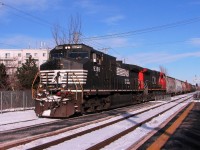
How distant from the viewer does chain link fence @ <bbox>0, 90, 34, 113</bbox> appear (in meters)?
22.9

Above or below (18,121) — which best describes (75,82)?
above

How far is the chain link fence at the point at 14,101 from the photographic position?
22859 millimetres

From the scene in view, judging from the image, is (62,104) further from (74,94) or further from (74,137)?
(74,137)

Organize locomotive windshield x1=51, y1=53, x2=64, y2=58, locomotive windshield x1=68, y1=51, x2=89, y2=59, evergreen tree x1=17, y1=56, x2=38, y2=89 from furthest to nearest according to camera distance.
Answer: evergreen tree x1=17, y1=56, x2=38, y2=89 < locomotive windshield x1=51, y1=53, x2=64, y2=58 < locomotive windshield x1=68, y1=51, x2=89, y2=59

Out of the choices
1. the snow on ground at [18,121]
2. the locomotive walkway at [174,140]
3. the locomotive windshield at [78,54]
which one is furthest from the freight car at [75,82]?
the locomotive walkway at [174,140]

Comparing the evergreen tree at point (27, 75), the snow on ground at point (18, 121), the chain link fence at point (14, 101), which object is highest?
the evergreen tree at point (27, 75)

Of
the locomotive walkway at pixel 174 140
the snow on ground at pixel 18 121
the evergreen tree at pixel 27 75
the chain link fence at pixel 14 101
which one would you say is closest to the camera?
the locomotive walkway at pixel 174 140

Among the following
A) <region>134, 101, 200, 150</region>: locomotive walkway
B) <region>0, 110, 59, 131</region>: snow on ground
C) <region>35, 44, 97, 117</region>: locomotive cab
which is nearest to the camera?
<region>134, 101, 200, 150</region>: locomotive walkway

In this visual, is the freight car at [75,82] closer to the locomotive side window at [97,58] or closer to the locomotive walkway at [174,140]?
the locomotive side window at [97,58]

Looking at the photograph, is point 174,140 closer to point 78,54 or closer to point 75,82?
point 75,82

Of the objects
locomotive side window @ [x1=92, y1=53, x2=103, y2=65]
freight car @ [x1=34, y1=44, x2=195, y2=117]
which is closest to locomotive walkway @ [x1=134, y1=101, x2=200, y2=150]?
freight car @ [x1=34, y1=44, x2=195, y2=117]

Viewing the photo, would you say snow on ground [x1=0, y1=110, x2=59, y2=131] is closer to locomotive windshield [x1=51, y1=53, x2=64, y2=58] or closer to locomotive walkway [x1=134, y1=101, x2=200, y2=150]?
locomotive windshield [x1=51, y1=53, x2=64, y2=58]

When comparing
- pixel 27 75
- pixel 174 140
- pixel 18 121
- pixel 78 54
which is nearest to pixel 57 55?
pixel 78 54

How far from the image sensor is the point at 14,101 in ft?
79.6
